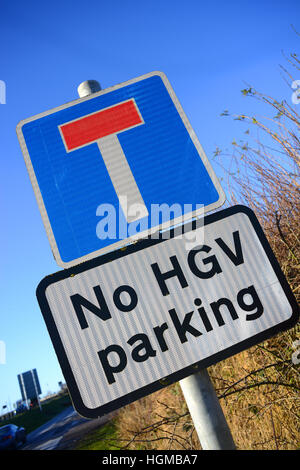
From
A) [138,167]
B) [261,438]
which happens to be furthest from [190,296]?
[261,438]

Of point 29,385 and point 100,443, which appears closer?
point 100,443

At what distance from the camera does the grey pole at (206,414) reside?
666 mm

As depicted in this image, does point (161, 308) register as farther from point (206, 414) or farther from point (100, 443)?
point (100, 443)

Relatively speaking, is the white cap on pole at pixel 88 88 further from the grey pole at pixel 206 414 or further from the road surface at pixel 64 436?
the road surface at pixel 64 436

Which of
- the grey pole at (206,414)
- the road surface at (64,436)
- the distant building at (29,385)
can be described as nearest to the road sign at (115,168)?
the grey pole at (206,414)

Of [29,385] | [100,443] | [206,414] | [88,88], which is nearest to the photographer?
[206,414]

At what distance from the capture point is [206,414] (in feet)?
2.23

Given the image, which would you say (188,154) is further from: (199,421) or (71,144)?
(199,421)

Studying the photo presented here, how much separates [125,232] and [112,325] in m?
0.27

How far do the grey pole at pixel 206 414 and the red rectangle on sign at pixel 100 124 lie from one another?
31.4 inches

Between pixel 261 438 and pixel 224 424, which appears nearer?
pixel 224 424

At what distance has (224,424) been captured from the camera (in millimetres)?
682

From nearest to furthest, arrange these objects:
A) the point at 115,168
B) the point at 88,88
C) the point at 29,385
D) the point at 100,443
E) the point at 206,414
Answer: the point at 206,414, the point at 115,168, the point at 88,88, the point at 100,443, the point at 29,385

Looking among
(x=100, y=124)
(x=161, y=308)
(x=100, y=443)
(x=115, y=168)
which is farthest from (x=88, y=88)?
(x=100, y=443)
